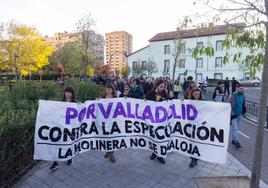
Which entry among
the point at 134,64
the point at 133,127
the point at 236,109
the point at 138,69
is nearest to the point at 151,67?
the point at 138,69

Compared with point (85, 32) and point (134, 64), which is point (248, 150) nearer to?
point (85, 32)

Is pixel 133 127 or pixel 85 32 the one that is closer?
pixel 133 127

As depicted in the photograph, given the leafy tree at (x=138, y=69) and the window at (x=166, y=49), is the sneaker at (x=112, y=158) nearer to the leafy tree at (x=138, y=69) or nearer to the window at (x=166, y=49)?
the leafy tree at (x=138, y=69)

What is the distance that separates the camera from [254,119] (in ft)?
36.3

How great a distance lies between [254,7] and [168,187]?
3240 mm

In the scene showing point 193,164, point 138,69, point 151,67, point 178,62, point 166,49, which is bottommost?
point 193,164

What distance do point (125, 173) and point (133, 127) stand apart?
3.05 ft

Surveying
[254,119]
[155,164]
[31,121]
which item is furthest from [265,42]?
[254,119]

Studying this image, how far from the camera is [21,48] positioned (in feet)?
135

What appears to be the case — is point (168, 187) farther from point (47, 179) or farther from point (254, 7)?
point (254, 7)

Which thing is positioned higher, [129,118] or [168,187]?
[129,118]

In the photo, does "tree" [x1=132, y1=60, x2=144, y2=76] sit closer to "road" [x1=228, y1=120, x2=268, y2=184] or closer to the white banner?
"road" [x1=228, y1=120, x2=268, y2=184]

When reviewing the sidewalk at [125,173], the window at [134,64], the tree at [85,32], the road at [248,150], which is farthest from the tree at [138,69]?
the sidewalk at [125,173]

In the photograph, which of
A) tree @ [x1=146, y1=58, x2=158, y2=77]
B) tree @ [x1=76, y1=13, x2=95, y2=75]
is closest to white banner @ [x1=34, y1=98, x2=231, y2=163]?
tree @ [x1=76, y1=13, x2=95, y2=75]
